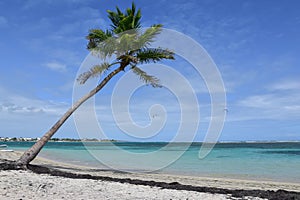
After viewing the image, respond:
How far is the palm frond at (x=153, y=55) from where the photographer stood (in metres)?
13.9

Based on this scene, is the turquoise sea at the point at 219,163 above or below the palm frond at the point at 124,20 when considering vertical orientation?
below

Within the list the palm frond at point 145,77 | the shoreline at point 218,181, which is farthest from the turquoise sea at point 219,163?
the palm frond at point 145,77

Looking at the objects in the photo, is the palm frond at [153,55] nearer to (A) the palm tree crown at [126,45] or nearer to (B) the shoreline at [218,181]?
(A) the palm tree crown at [126,45]

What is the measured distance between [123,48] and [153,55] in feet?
4.44

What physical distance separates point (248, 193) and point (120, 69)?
809cm

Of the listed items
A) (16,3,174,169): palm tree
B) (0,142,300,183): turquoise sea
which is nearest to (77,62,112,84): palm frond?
(16,3,174,169): palm tree

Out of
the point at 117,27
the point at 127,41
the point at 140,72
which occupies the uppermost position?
the point at 117,27

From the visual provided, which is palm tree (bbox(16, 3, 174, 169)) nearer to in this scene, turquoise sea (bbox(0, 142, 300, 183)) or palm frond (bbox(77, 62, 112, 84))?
palm frond (bbox(77, 62, 112, 84))

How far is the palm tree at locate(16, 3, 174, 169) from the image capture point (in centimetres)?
1358

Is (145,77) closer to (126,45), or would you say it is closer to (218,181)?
(126,45)

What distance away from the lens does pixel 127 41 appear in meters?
13.4

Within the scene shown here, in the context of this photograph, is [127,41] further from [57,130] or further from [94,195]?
[94,195]

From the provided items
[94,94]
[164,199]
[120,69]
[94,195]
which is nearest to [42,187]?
[94,195]

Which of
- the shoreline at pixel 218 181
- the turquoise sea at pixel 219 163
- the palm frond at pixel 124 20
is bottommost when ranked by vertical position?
the shoreline at pixel 218 181
